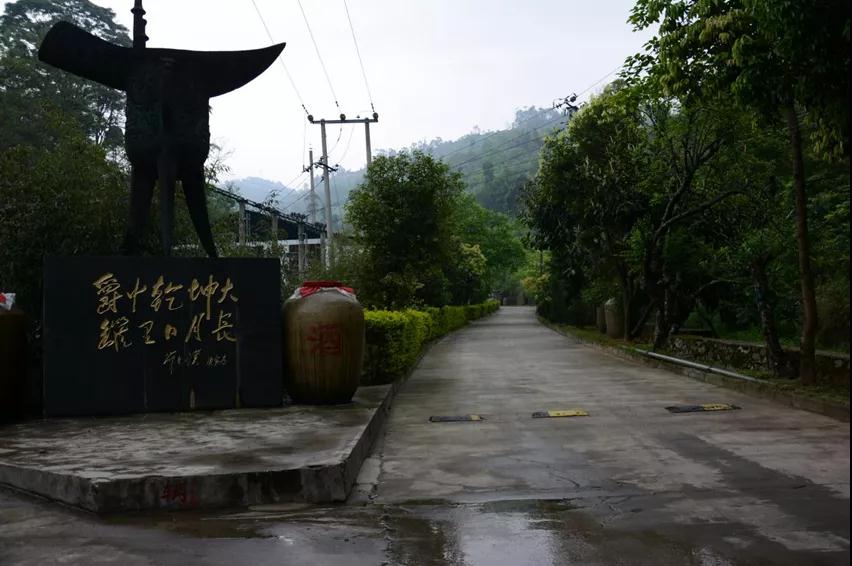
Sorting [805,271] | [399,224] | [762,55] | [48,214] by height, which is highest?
[762,55]

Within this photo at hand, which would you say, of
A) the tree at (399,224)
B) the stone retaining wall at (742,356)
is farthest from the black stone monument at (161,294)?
the tree at (399,224)

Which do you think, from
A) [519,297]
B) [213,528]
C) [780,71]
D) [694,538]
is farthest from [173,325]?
[519,297]

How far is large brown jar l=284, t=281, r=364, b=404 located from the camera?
889cm

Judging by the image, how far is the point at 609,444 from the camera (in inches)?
288

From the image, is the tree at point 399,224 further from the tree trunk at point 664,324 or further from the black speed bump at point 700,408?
the black speed bump at point 700,408

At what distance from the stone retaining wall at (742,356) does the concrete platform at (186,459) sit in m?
5.69

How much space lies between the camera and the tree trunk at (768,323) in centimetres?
1166

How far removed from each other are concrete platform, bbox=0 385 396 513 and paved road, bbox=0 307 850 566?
0.54 ft

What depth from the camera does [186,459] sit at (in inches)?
229

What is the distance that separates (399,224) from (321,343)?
1324 cm

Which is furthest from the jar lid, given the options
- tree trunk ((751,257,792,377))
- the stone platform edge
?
tree trunk ((751,257,792,377))

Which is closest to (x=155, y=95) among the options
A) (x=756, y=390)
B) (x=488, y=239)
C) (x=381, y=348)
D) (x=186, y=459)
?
(x=186, y=459)

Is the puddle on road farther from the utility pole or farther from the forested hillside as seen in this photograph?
the forested hillside

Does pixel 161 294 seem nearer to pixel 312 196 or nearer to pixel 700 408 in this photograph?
pixel 700 408
